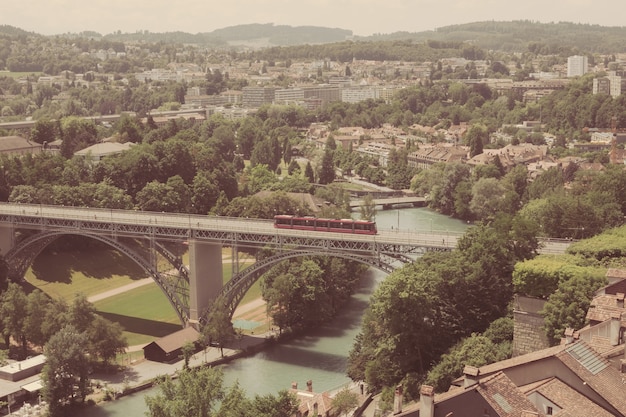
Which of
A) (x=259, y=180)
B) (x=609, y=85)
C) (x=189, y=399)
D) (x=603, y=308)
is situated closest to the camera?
(x=603, y=308)

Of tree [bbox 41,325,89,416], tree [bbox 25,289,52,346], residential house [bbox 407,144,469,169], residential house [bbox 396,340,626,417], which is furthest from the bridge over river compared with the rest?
residential house [bbox 407,144,469,169]

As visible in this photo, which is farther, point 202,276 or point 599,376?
point 202,276

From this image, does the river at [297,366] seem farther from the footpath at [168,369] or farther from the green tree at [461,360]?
the green tree at [461,360]

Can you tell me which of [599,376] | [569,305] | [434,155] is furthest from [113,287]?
[434,155]

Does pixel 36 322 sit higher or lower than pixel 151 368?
higher

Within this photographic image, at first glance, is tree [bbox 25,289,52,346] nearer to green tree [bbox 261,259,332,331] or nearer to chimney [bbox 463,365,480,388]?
green tree [bbox 261,259,332,331]

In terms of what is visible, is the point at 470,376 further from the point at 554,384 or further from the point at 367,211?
the point at 367,211

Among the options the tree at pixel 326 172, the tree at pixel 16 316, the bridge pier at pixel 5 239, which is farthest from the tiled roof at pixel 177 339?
the tree at pixel 326 172

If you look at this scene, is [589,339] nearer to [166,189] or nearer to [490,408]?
[490,408]
